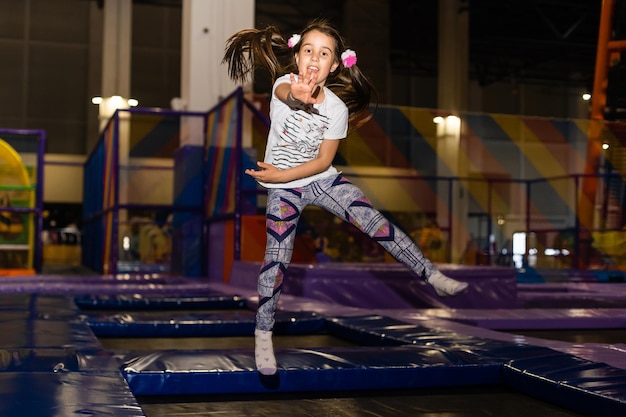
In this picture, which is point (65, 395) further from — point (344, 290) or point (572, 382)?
point (344, 290)

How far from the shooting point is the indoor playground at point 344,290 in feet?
6.21

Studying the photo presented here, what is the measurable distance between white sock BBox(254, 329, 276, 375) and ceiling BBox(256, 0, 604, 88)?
11.5m

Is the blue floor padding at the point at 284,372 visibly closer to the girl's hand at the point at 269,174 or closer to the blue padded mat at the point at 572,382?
the blue padded mat at the point at 572,382

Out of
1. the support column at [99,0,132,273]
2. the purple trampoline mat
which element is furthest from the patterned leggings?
the support column at [99,0,132,273]

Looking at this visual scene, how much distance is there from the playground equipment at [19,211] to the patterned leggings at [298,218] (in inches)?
212

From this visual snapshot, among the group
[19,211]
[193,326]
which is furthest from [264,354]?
[19,211]

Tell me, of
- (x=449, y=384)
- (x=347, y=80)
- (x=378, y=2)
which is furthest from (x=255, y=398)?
(x=378, y=2)

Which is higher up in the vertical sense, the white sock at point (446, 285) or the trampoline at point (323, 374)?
the white sock at point (446, 285)

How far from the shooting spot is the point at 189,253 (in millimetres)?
6445

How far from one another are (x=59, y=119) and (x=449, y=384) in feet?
43.1

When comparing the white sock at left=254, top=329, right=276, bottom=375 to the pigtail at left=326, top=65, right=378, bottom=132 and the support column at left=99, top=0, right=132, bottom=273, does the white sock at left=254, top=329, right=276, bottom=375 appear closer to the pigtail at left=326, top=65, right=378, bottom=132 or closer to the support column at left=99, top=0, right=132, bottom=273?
the pigtail at left=326, top=65, right=378, bottom=132

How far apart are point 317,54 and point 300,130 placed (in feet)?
0.57

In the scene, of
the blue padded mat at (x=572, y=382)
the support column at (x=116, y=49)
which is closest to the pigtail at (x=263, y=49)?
the blue padded mat at (x=572, y=382)

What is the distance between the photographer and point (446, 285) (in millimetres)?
1788
